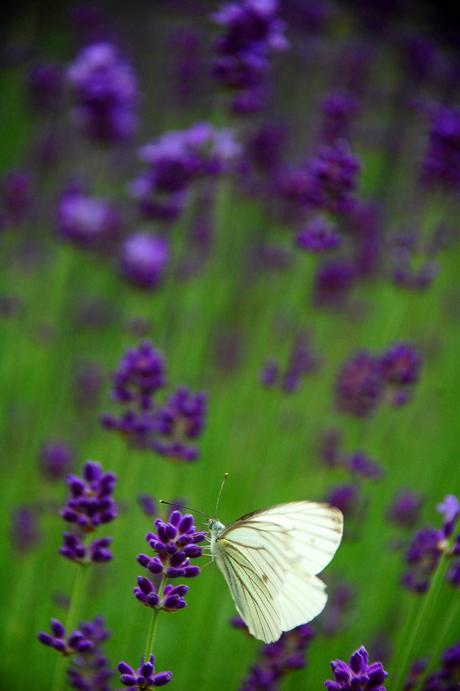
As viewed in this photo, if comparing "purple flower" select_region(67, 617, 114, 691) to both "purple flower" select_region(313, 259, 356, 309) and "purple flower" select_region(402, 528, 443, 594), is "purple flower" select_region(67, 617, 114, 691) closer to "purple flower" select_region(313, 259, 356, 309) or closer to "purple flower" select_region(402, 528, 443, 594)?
"purple flower" select_region(402, 528, 443, 594)

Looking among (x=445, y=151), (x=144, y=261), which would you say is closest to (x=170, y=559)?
(x=445, y=151)

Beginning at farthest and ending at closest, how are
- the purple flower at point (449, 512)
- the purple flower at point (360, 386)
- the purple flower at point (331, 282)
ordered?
the purple flower at point (331, 282) → the purple flower at point (360, 386) → the purple flower at point (449, 512)

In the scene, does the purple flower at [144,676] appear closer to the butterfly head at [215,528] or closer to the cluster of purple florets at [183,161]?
the butterfly head at [215,528]

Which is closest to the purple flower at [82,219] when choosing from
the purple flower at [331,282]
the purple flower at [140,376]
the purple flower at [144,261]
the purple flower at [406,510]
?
the purple flower at [144,261]

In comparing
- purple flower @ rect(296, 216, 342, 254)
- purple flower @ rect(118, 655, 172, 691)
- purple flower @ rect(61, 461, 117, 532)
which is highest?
purple flower @ rect(296, 216, 342, 254)

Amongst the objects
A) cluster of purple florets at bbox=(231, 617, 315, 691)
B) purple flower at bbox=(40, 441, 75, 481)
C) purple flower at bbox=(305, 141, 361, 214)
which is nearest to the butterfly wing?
cluster of purple florets at bbox=(231, 617, 315, 691)

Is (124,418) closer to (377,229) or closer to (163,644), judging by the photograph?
(163,644)

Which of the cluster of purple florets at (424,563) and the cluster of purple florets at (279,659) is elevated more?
the cluster of purple florets at (424,563)

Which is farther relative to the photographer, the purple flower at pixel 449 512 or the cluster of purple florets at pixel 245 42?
the cluster of purple florets at pixel 245 42
